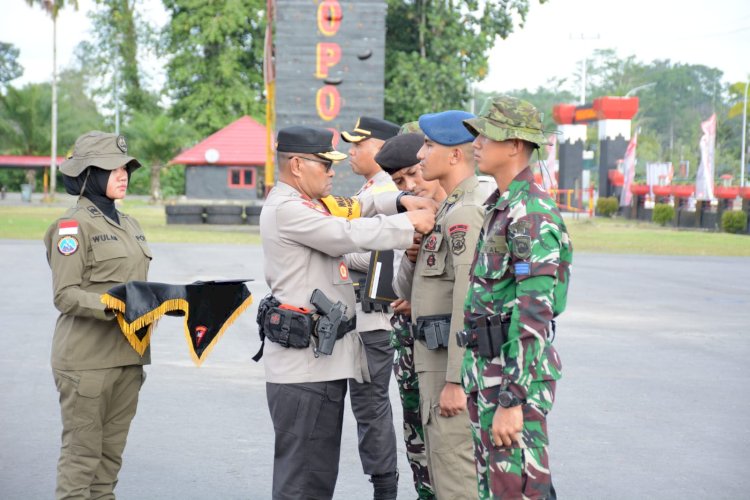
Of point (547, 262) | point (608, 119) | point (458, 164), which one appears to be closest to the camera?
point (547, 262)

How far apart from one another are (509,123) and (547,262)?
21.8 inches

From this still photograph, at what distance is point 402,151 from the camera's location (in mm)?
5145

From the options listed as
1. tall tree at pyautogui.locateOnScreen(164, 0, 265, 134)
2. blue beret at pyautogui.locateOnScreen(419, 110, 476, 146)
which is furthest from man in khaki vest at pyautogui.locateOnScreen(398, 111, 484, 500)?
tall tree at pyautogui.locateOnScreen(164, 0, 265, 134)

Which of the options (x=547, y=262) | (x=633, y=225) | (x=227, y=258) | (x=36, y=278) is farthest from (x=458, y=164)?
(x=633, y=225)

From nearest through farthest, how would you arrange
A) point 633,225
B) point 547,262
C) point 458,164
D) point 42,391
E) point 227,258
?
point 547,262, point 458,164, point 42,391, point 227,258, point 633,225

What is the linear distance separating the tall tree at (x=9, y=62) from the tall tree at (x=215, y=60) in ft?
182

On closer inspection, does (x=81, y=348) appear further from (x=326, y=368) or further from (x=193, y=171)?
(x=193, y=171)

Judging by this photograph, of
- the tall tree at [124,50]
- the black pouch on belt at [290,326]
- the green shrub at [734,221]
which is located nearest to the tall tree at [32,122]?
the tall tree at [124,50]

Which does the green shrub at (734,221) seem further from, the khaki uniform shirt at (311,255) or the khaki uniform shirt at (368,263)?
the khaki uniform shirt at (311,255)

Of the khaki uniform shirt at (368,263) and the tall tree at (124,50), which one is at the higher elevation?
the tall tree at (124,50)

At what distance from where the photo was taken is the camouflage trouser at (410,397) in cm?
482

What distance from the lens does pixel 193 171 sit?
5241 centimetres

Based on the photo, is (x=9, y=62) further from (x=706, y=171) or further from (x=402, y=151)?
(x=402, y=151)

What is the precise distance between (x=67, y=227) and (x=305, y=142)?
1.16 meters
